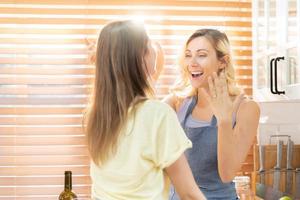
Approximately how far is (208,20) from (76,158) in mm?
1013

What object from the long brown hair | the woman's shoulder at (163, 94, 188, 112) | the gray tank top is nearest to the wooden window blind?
the woman's shoulder at (163, 94, 188, 112)

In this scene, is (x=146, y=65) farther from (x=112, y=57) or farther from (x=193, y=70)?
(x=193, y=70)

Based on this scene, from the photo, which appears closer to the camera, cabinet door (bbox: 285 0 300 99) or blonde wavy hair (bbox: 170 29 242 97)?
blonde wavy hair (bbox: 170 29 242 97)

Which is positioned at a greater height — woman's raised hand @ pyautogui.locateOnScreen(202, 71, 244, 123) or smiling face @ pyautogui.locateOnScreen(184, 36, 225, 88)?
smiling face @ pyautogui.locateOnScreen(184, 36, 225, 88)

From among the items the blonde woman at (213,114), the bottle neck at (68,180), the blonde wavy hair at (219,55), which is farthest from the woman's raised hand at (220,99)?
the bottle neck at (68,180)

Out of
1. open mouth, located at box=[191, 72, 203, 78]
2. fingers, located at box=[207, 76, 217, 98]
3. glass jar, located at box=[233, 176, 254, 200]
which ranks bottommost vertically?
glass jar, located at box=[233, 176, 254, 200]

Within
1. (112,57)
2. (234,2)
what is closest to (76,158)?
(234,2)

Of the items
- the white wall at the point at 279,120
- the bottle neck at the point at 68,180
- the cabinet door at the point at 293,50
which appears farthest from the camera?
the white wall at the point at 279,120

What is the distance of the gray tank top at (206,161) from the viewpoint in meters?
1.75

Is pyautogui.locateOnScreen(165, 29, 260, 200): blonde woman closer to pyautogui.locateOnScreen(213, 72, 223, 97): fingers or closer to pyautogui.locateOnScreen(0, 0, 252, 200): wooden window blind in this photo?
pyautogui.locateOnScreen(213, 72, 223, 97): fingers

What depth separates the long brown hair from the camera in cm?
131

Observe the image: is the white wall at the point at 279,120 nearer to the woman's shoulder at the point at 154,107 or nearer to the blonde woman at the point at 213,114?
the blonde woman at the point at 213,114

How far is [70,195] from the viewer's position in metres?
2.44

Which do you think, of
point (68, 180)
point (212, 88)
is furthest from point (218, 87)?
point (68, 180)
